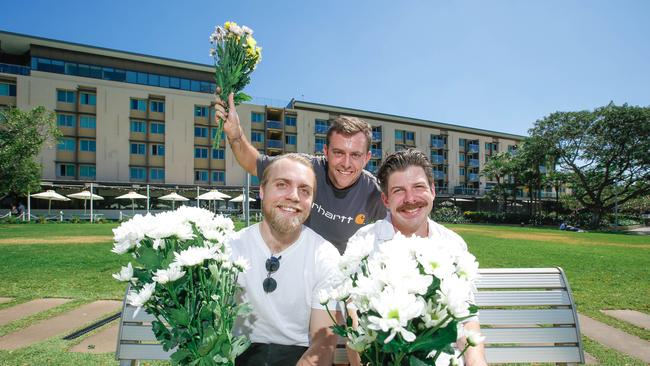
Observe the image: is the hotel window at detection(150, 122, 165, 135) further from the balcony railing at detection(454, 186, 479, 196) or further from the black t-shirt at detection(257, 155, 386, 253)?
the balcony railing at detection(454, 186, 479, 196)

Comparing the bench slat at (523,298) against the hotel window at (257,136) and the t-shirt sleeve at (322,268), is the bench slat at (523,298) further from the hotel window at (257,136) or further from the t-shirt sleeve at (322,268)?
the hotel window at (257,136)

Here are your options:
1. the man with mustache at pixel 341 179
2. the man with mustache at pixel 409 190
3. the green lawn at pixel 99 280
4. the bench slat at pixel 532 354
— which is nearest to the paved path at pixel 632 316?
the green lawn at pixel 99 280

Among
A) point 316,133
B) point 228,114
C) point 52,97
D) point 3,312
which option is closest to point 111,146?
point 52,97

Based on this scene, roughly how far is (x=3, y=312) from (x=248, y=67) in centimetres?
528

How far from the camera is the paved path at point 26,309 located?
504 centimetres

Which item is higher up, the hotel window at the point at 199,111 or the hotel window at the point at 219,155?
the hotel window at the point at 199,111

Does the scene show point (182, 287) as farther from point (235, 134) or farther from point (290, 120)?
point (290, 120)

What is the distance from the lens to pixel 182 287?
1391 millimetres

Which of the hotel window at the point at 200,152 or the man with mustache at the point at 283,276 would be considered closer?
the man with mustache at the point at 283,276

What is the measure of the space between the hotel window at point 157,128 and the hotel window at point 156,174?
4667 millimetres

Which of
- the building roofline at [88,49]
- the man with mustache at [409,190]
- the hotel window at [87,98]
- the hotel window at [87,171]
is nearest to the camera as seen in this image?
the man with mustache at [409,190]

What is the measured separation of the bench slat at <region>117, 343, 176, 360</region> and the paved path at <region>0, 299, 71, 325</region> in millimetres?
3511

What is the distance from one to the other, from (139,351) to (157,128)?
156 feet

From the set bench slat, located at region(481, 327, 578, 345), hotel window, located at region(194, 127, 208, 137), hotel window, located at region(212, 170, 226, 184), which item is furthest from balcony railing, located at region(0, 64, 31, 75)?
bench slat, located at region(481, 327, 578, 345)
